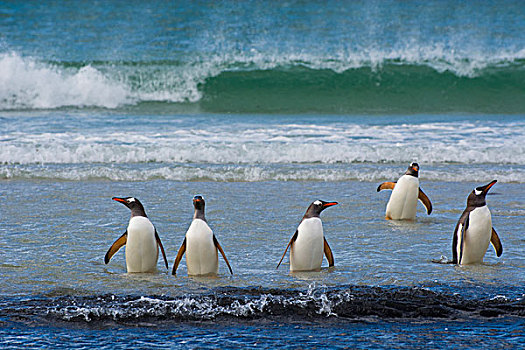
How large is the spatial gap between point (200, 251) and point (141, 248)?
1.32 feet

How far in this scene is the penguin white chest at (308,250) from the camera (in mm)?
4609

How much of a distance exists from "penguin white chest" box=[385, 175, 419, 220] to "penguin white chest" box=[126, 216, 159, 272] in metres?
2.44

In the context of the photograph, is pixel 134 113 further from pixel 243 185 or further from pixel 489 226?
pixel 489 226

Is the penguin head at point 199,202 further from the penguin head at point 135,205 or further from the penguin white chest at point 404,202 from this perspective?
the penguin white chest at point 404,202

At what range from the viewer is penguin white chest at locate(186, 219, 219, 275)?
4.44 m

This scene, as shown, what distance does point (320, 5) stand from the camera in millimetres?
24969

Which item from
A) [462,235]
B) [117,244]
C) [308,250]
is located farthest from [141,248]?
[462,235]

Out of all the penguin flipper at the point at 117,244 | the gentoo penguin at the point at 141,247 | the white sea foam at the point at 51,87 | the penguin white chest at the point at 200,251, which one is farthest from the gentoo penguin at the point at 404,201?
the white sea foam at the point at 51,87

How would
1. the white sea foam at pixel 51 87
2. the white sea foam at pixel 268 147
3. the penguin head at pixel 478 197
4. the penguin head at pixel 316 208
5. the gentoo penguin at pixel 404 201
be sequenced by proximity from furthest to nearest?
the white sea foam at pixel 51 87
the white sea foam at pixel 268 147
the gentoo penguin at pixel 404 201
the penguin head at pixel 478 197
the penguin head at pixel 316 208

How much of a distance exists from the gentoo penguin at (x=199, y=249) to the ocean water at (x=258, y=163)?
4.2 inches

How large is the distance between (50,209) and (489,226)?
3.81 meters

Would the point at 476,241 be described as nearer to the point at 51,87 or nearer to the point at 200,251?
the point at 200,251

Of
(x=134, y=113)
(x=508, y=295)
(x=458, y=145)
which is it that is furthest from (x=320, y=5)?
(x=508, y=295)

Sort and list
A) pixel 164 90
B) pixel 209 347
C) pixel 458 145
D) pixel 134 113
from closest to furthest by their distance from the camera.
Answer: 1. pixel 209 347
2. pixel 458 145
3. pixel 134 113
4. pixel 164 90
